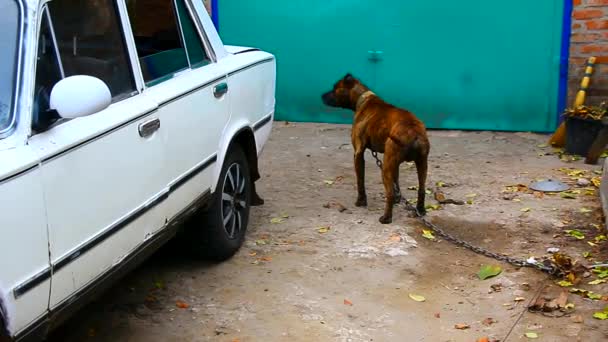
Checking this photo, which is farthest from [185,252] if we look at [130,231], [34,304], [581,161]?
[581,161]

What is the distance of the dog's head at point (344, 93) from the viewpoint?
652 centimetres

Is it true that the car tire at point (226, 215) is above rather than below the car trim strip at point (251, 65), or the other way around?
below

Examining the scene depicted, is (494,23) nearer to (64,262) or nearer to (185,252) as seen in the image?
(185,252)

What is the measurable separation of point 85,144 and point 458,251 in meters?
3.05

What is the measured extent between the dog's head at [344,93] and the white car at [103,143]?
4.73ft

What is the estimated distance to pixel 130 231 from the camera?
3.70 metres

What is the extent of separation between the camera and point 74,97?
3010 mm

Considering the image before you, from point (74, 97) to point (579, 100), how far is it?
20.8 ft

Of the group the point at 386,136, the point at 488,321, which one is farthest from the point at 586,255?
the point at 386,136

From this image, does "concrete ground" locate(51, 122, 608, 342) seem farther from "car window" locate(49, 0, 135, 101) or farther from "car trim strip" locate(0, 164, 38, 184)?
"car trim strip" locate(0, 164, 38, 184)

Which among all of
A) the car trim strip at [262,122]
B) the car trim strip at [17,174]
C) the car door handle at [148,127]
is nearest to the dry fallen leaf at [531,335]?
the car door handle at [148,127]

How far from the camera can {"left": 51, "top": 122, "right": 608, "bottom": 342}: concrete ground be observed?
172 inches

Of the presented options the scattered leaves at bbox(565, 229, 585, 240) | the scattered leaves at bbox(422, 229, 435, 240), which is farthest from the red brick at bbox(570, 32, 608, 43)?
the scattered leaves at bbox(422, 229, 435, 240)

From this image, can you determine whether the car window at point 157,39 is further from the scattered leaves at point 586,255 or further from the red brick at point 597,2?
the red brick at point 597,2
